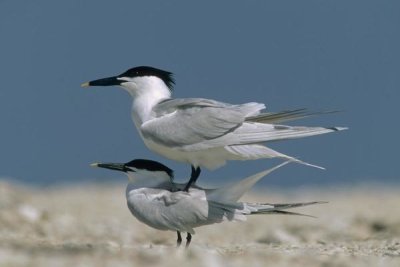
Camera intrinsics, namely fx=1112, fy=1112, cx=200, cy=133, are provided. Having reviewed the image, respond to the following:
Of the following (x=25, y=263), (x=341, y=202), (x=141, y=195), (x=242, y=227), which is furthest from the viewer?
(x=341, y=202)

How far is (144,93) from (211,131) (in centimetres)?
90

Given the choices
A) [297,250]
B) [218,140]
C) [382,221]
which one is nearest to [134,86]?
[218,140]

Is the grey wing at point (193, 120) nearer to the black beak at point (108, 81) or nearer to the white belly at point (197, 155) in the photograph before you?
the white belly at point (197, 155)

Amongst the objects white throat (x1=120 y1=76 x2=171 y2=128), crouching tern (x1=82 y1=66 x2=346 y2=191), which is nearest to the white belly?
crouching tern (x1=82 y1=66 x2=346 y2=191)

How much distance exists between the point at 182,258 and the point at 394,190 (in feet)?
51.7

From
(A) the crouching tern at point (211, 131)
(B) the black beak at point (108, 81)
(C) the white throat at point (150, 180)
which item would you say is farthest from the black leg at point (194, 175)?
(B) the black beak at point (108, 81)

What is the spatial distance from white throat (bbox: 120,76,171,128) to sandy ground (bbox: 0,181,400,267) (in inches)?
48.7

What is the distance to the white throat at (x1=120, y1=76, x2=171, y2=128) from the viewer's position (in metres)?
10.4

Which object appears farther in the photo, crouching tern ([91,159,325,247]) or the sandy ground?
crouching tern ([91,159,325,247])

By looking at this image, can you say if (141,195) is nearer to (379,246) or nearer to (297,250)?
(297,250)

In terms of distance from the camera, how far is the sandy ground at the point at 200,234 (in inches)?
314

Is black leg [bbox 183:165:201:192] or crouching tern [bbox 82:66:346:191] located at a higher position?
crouching tern [bbox 82:66:346:191]

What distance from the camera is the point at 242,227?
15.5 meters

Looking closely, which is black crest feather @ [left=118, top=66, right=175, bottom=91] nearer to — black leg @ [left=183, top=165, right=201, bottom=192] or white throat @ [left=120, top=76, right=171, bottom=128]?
white throat @ [left=120, top=76, right=171, bottom=128]
